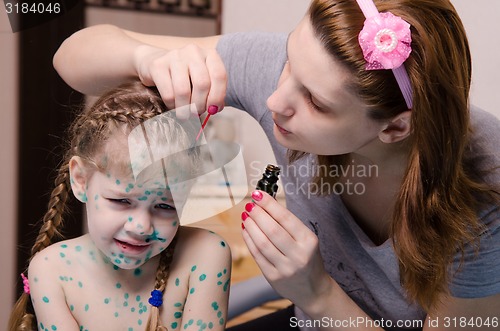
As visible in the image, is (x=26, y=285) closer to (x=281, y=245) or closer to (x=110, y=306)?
(x=110, y=306)

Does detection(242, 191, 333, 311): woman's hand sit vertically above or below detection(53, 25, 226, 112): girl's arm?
below

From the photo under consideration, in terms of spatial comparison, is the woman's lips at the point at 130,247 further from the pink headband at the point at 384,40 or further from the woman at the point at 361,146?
the pink headband at the point at 384,40

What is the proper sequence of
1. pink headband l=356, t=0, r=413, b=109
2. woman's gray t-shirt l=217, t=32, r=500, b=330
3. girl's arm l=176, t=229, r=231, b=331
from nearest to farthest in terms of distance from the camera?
1. pink headband l=356, t=0, r=413, b=109
2. girl's arm l=176, t=229, r=231, b=331
3. woman's gray t-shirt l=217, t=32, r=500, b=330

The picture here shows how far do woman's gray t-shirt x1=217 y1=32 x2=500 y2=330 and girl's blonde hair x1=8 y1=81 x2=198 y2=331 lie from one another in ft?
0.62

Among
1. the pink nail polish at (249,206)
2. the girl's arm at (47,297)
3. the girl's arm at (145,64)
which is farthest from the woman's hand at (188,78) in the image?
the girl's arm at (47,297)

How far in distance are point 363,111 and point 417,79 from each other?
0.20 feet

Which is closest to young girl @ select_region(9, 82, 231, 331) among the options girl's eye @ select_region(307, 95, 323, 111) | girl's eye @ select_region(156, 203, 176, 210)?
girl's eye @ select_region(156, 203, 176, 210)

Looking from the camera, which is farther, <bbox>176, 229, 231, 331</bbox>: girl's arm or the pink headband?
<bbox>176, 229, 231, 331</bbox>: girl's arm

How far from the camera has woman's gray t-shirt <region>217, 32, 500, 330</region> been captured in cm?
84

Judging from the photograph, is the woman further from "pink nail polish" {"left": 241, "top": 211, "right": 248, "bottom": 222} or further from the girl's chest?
the girl's chest

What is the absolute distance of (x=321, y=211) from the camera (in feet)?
2.80

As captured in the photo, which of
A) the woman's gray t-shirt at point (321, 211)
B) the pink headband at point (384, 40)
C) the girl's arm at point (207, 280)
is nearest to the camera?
the pink headband at point (384, 40)

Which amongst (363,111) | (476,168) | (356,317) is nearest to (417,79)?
(363,111)

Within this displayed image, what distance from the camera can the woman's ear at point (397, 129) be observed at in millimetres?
676
